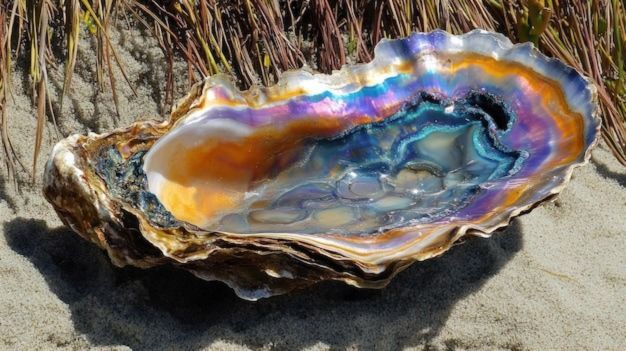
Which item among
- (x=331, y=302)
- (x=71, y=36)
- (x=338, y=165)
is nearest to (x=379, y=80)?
(x=338, y=165)

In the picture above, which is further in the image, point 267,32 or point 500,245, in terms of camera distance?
point 267,32

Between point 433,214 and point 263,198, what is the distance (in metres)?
0.41

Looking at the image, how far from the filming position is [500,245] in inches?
79.4

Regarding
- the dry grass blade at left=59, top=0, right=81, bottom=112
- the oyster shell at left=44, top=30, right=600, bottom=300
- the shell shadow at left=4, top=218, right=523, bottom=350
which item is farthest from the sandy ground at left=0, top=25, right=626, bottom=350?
the dry grass blade at left=59, top=0, right=81, bottom=112

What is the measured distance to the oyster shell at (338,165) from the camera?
172cm

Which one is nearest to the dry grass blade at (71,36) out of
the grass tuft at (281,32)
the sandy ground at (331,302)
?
the grass tuft at (281,32)

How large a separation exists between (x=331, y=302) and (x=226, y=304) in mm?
216

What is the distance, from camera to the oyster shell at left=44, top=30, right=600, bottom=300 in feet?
5.65

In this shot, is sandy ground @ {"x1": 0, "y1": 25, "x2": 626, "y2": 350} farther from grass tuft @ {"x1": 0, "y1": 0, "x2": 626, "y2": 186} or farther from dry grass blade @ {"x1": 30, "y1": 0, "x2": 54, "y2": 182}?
grass tuft @ {"x1": 0, "y1": 0, "x2": 626, "y2": 186}

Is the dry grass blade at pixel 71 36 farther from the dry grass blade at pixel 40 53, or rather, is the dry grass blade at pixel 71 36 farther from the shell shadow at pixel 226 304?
the shell shadow at pixel 226 304

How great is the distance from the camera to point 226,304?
187 centimetres

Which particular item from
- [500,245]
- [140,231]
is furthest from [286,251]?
[500,245]

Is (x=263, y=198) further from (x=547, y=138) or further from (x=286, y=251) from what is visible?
(x=547, y=138)

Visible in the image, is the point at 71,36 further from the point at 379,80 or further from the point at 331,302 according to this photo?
the point at 331,302
